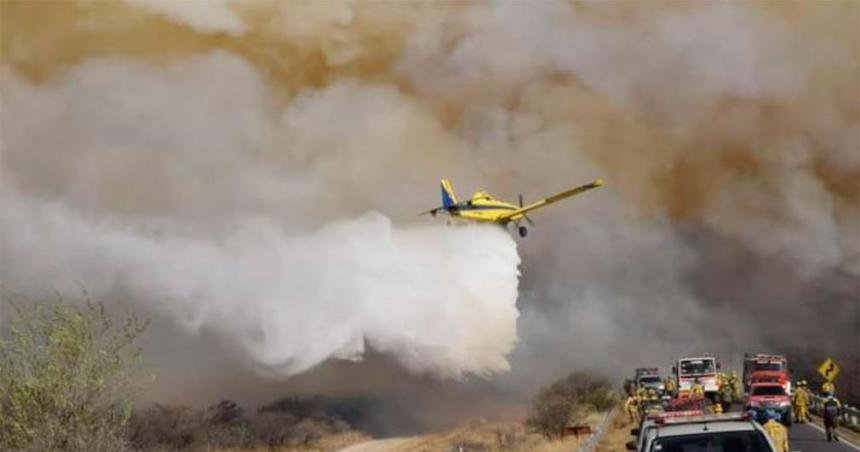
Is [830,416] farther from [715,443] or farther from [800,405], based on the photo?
[715,443]

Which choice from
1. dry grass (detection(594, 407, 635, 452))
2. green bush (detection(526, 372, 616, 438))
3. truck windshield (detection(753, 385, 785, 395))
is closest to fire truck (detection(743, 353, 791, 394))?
truck windshield (detection(753, 385, 785, 395))

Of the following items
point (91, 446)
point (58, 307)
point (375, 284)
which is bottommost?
point (91, 446)

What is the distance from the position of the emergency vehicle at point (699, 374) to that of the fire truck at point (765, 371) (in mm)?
1562

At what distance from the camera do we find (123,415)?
2894 cm

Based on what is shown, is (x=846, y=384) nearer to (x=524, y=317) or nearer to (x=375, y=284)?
(x=524, y=317)

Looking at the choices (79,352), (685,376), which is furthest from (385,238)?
(79,352)

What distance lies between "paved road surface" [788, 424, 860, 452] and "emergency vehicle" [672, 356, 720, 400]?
11708mm

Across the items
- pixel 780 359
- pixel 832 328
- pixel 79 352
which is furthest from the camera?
pixel 832 328

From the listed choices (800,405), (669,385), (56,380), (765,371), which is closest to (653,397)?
(800,405)

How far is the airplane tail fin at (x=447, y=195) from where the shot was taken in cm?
6950

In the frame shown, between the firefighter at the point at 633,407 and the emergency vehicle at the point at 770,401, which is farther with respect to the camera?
the firefighter at the point at 633,407

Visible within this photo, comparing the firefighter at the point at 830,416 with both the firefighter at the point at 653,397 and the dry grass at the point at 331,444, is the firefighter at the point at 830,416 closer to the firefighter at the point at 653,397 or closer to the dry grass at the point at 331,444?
the firefighter at the point at 653,397

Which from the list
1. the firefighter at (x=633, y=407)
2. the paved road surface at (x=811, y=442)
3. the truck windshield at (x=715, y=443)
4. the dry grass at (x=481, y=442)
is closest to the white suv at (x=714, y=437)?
the truck windshield at (x=715, y=443)

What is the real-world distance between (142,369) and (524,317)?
4504 cm
